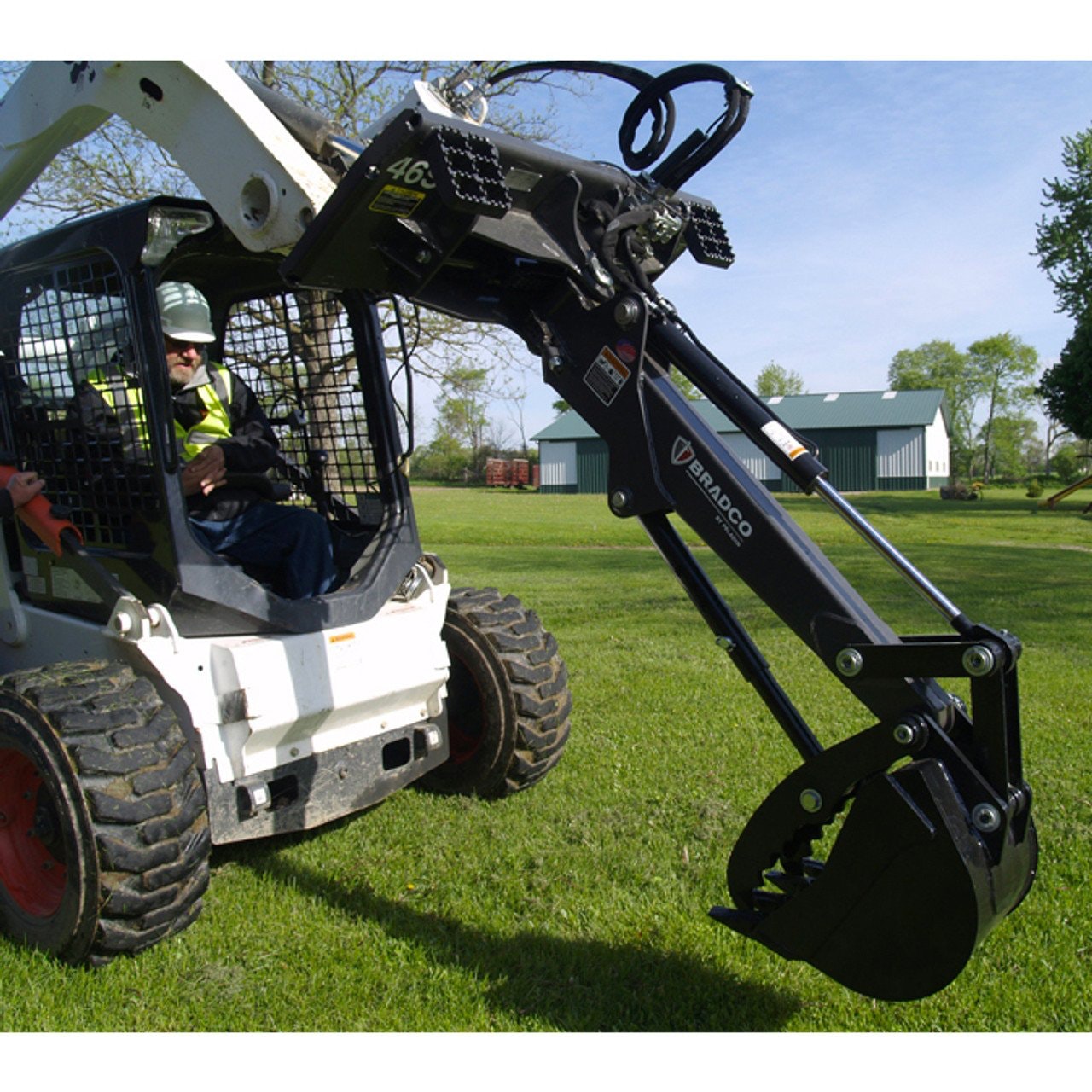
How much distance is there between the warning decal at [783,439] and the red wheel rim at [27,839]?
2799mm

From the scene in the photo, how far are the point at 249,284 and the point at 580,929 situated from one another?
3254mm

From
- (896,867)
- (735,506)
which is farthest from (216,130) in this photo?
(896,867)

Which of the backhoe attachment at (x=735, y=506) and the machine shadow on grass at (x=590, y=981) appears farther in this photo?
the machine shadow on grass at (x=590, y=981)

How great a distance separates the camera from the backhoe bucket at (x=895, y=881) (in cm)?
265

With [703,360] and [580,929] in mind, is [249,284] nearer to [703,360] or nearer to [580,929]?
[703,360]

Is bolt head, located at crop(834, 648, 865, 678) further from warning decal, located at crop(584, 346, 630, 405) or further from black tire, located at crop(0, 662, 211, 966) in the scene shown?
black tire, located at crop(0, 662, 211, 966)

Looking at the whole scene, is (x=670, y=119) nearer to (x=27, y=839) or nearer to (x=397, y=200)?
(x=397, y=200)

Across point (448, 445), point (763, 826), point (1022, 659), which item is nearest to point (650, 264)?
point (763, 826)

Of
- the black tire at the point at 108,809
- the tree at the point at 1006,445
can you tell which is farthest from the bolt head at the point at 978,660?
the tree at the point at 1006,445

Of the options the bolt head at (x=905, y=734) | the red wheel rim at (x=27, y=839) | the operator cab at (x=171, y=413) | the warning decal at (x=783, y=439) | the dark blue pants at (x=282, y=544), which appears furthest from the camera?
the dark blue pants at (x=282, y=544)

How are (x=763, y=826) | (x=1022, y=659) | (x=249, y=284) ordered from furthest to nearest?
(x=1022, y=659)
(x=249, y=284)
(x=763, y=826)

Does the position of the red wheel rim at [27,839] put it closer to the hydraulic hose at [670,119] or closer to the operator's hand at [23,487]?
the operator's hand at [23,487]

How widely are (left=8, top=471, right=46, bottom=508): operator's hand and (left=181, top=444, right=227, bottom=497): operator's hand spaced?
0.64m

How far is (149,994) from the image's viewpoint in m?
3.32
